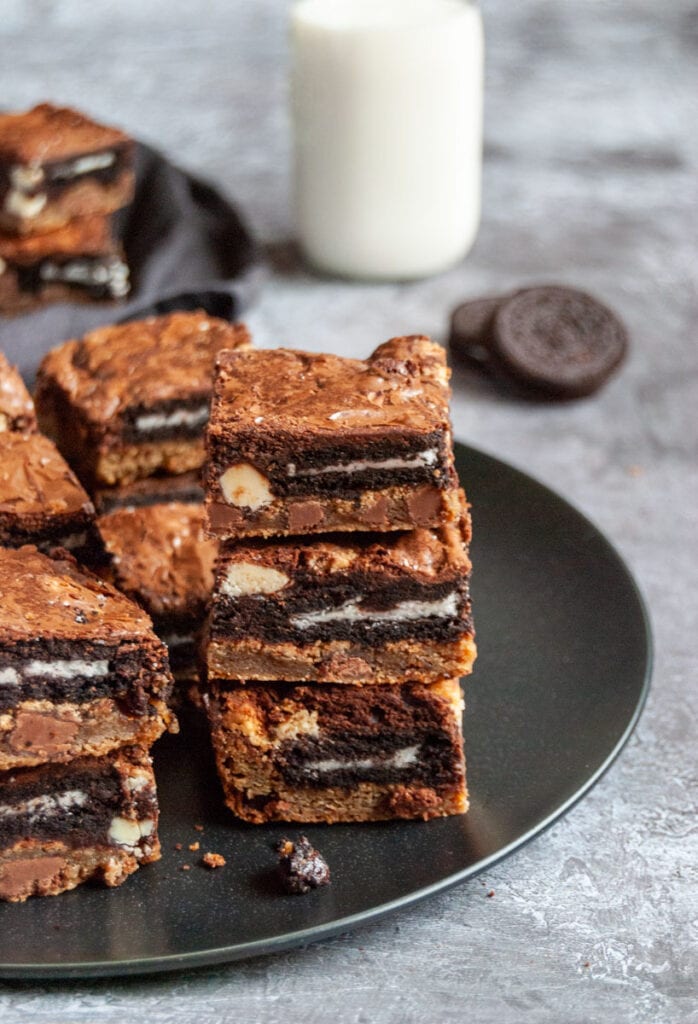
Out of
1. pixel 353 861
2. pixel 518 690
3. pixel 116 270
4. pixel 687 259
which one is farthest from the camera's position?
pixel 687 259

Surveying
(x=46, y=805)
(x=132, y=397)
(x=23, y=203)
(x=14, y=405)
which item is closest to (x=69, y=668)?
(x=46, y=805)

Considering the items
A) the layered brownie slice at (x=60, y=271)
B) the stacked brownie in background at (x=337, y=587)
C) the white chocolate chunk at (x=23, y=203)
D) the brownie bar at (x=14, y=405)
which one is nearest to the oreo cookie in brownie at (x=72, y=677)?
the stacked brownie in background at (x=337, y=587)

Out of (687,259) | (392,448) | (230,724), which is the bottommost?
(687,259)

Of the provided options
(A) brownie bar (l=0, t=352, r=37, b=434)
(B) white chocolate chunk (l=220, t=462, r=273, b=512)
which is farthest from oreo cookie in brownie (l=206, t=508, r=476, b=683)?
(A) brownie bar (l=0, t=352, r=37, b=434)

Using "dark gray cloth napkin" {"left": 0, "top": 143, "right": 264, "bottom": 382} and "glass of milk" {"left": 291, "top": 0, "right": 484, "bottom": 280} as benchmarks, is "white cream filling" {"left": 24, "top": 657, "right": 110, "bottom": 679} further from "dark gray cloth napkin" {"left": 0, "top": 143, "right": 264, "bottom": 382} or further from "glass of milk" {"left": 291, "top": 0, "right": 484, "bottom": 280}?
"glass of milk" {"left": 291, "top": 0, "right": 484, "bottom": 280}

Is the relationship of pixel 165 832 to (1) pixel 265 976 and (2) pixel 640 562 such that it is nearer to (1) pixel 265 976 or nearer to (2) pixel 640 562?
(1) pixel 265 976

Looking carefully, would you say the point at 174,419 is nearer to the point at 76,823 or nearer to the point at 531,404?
the point at 76,823

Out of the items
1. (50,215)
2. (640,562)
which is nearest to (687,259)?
(640,562)
